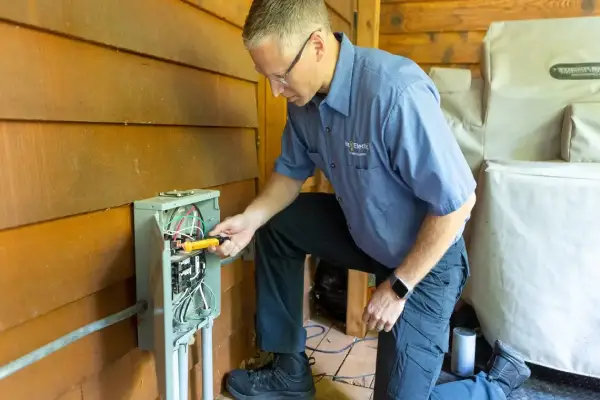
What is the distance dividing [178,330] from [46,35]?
62 centimetres

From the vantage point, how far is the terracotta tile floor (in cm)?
162

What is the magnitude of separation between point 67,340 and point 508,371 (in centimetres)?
131

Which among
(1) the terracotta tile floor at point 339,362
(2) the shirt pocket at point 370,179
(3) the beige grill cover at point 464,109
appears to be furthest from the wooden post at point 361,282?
(2) the shirt pocket at point 370,179

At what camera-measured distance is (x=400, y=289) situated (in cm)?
117

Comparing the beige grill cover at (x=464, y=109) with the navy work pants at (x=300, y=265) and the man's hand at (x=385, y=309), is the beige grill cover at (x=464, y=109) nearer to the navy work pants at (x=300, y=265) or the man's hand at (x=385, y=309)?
the navy work pants at (x=300, y=265)

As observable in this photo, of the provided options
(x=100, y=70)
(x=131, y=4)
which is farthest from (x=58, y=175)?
(x=131, y=4)

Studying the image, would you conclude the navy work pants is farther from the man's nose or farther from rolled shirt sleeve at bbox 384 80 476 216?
the man's nose

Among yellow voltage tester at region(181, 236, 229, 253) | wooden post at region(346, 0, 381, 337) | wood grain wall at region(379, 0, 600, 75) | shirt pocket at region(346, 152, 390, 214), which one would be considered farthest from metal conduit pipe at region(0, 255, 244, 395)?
wood grain wall at region(379, 0, 600, 75)

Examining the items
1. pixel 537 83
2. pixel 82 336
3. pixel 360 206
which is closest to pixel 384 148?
pixel 360 206

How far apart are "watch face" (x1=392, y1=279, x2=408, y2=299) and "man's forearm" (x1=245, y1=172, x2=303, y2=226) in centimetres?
40

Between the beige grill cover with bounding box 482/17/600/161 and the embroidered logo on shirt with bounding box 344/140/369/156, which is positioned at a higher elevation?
the beige grill cover with bounding box 482/17/600/161

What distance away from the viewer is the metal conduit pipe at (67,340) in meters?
0.79

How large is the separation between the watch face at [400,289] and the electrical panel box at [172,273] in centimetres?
44

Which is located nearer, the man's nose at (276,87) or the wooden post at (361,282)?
the man's nose at (276,87)
